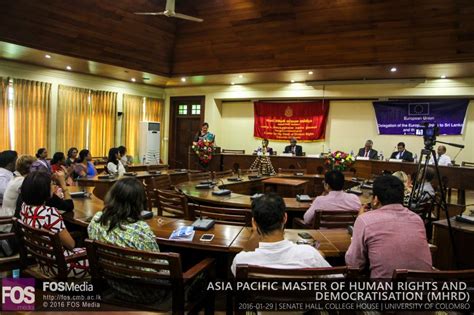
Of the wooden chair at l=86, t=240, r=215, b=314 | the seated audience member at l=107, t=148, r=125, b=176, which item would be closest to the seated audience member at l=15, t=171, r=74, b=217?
the wooden chair at l=86, t=240, r=215, b=314

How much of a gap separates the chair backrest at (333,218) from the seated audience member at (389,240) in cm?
108

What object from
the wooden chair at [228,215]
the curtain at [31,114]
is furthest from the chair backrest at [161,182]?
the curtain at [31,114]

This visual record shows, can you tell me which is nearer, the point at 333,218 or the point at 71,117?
the point at 333,218

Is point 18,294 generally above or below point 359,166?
below

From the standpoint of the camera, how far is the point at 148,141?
10.4 meters

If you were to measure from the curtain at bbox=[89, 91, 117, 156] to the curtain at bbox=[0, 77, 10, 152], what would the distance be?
2044 mm

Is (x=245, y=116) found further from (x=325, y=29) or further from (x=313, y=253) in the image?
(x=313, y=253)

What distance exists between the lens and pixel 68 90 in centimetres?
848

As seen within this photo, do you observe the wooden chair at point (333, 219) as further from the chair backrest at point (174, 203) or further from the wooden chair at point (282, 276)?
the wooden chair at point (282, 276)

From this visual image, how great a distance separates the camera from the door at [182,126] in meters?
10.8

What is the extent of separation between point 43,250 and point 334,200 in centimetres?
241

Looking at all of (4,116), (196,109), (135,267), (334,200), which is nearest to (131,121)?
(196,109)

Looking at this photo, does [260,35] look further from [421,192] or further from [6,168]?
[6,168]

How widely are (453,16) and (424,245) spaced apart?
564 centimetres
